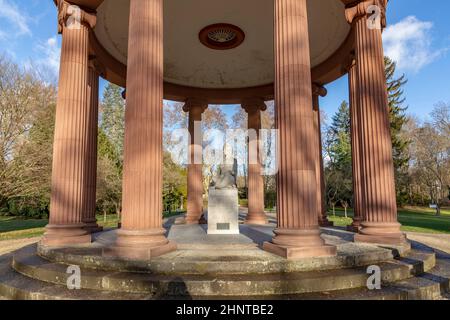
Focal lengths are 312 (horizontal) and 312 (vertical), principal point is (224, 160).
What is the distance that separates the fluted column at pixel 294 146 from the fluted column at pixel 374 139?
3.73 meters

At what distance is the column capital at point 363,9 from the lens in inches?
504

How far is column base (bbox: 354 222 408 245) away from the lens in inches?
436

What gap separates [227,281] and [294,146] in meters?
4.34

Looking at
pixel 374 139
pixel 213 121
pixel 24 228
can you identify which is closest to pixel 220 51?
pixel 374 139

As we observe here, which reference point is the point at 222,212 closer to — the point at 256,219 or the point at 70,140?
the point at 256,219

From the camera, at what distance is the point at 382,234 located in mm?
11312

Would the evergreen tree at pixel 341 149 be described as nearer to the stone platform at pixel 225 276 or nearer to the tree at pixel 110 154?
the tree at pixel 110 154

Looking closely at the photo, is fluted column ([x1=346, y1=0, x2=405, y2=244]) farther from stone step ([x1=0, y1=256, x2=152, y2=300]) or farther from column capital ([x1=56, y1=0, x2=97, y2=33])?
column capital ([x1=56, y1=0, x2=97, y2=33])

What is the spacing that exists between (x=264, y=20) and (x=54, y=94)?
2431 cm

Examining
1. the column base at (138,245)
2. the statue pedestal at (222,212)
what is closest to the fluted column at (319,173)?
the statue pedestal at (222,212)

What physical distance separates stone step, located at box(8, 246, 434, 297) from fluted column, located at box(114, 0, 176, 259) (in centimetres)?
124

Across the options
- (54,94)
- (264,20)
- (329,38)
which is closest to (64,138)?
(264,20)

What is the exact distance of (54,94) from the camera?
31969mm

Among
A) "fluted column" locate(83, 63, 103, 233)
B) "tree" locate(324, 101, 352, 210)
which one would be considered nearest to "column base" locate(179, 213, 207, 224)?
"fluted column" locate(83, 63, 103, 233)
